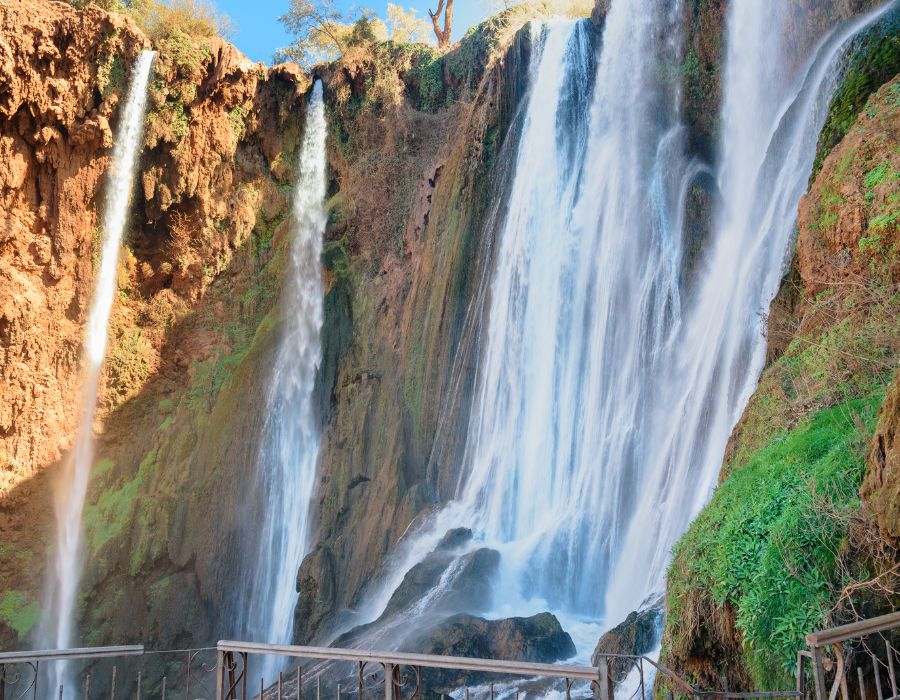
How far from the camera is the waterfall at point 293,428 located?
23.0 meters

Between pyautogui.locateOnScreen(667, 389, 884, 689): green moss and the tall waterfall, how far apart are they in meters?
4.47

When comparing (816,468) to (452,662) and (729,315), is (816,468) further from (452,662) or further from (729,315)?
(729,315)

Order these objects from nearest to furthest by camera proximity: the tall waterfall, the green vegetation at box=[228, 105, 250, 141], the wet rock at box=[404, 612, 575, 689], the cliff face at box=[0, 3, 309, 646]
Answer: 1. the wet rock at box=[404, 612, 575, 689]
2. the tall waterfall
3. the cliff face at box=[0, 3, 309, 646]
4. the green vegetation at box=[228, 105, 250, 141]

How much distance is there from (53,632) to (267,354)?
9089 mm

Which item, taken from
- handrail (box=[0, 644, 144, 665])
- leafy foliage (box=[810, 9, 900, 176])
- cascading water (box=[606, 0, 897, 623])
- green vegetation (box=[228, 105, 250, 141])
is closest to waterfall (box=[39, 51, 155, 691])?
green vegetation (box=[228, 105, 250, 141])

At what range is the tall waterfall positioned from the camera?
13.7m

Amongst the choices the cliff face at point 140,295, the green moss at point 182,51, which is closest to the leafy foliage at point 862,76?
the cliff face at point 140,295

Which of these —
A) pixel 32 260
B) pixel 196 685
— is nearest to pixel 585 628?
pixel 196 685

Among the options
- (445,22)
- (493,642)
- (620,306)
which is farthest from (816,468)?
(445,22)

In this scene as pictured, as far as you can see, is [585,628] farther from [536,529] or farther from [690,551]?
[690,551]

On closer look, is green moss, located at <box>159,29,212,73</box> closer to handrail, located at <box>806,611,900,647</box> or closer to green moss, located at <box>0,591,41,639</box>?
green moss, located at <box>0,591,41,639</box>

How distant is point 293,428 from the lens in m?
25.3

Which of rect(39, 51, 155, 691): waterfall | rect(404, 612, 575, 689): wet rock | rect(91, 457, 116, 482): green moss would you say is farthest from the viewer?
rect(91, 457, 116, 482): green moss

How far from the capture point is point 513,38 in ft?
80.6
